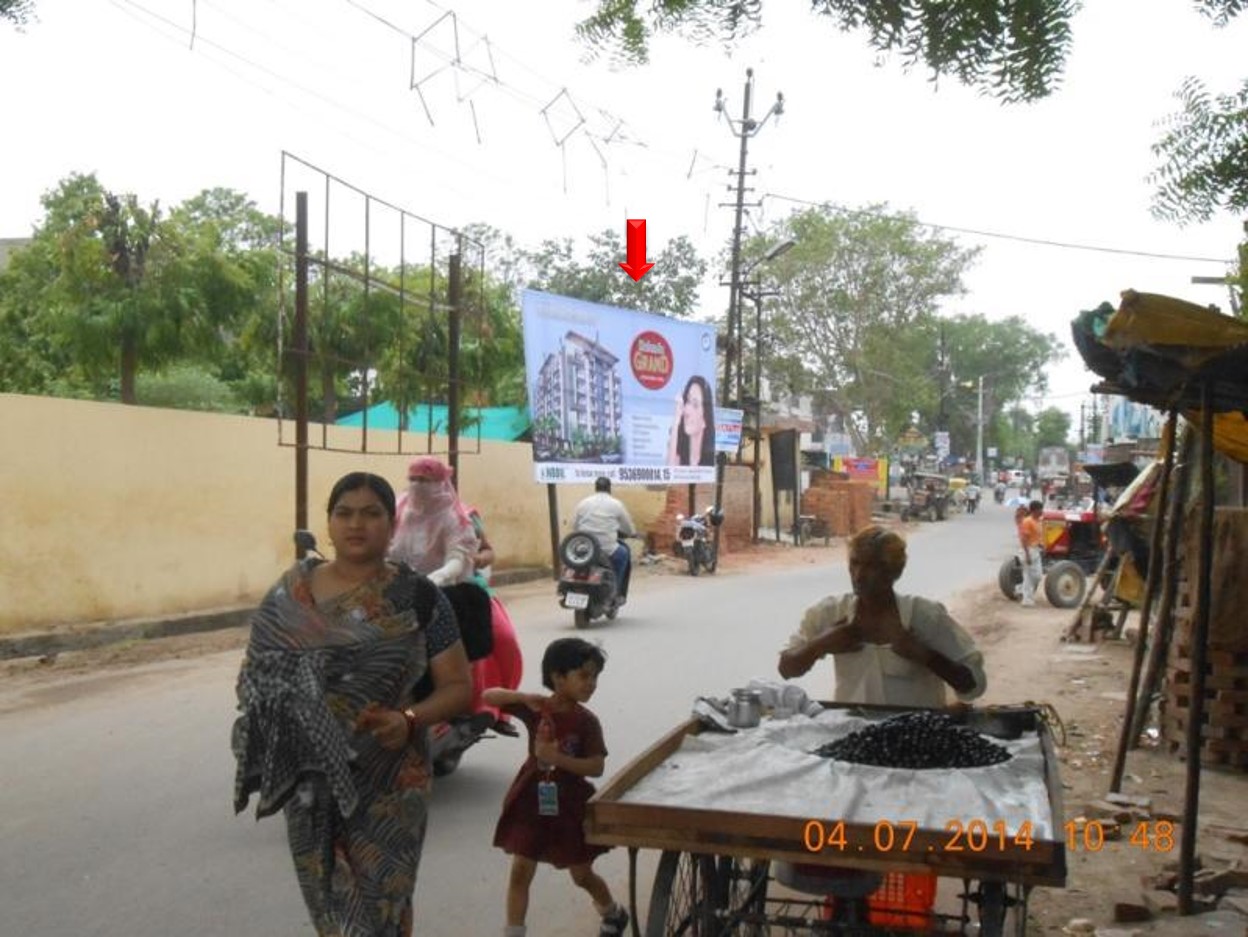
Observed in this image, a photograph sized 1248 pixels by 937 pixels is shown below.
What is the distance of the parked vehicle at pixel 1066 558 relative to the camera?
18.0m

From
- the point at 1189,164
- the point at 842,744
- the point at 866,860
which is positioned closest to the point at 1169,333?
the point at 1189,164

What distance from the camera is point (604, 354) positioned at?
69.9 feet

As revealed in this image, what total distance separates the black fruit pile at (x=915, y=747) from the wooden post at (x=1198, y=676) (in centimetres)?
157

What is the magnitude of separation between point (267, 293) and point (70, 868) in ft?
46.4

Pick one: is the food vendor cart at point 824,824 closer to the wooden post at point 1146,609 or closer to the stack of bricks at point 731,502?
the wooden post at point 1146,609

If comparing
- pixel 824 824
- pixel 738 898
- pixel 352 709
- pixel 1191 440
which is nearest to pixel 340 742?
pixel 352 709

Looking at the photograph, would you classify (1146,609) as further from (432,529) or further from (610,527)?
(610,527)

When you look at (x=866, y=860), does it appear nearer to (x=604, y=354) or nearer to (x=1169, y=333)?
(x=1169, y=333)

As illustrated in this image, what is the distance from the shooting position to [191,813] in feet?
20.3

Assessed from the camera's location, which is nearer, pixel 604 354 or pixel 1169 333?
pixel 1169 333

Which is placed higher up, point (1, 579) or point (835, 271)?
point (835, 271)

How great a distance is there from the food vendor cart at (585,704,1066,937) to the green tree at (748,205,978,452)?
42962 millimetres
